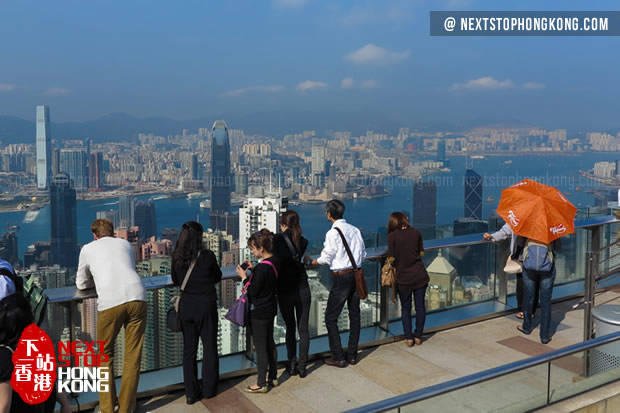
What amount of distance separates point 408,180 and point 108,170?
150 feet

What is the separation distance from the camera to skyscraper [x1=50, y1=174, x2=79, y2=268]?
5788cm

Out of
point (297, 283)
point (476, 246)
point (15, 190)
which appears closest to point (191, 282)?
point (297, 283)

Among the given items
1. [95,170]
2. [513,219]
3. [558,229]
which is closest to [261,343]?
[513,219]

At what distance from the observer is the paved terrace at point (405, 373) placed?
13.6 feet

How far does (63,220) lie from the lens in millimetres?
68812

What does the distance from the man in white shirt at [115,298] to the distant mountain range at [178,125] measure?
310 feet

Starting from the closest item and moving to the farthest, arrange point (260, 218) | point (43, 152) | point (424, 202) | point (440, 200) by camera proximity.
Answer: point (260, 218) < point (424, 202) < point (440, 200) < point (43, 152)

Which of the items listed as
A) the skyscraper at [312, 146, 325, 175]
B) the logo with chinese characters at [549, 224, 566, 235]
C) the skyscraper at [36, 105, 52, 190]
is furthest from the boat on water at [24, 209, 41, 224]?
the logo with chinese characters at [549, 224, 566, 235]

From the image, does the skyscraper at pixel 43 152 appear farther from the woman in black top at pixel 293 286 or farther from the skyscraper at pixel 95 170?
the woman in black top at pixel 293 286

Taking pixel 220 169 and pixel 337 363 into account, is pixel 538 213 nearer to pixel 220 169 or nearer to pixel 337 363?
pixel 337 363

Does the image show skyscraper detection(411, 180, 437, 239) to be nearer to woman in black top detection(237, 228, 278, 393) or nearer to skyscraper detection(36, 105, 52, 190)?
skyscraper detection(36, 105, 52, 190)

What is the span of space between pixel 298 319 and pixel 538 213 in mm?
2534

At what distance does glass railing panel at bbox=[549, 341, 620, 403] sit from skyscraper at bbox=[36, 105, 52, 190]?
84.3 metres

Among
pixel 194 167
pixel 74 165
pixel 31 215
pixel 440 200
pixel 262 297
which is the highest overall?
pixel 74 165
